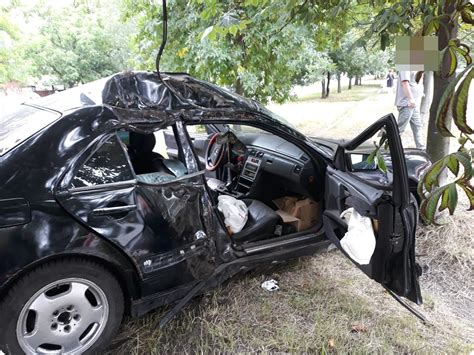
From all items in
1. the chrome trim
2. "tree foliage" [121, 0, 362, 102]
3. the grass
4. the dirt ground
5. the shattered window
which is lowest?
the grass

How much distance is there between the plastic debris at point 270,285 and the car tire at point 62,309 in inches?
45.7

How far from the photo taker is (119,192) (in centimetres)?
210

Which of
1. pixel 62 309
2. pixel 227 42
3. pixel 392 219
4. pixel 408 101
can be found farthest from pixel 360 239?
pixel 408 101

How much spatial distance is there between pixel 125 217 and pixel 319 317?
1.53 m

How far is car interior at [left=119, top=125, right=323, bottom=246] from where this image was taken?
2.95 m

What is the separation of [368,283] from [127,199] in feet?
6.88

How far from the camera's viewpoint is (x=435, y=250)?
11.3ft

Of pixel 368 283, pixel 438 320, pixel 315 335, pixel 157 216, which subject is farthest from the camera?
pixel 368 283

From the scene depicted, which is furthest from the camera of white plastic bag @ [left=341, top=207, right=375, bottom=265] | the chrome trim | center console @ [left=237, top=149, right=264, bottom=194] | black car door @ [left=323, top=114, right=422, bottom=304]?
center console @ [left=237, top=149, right=264, bottom=194]

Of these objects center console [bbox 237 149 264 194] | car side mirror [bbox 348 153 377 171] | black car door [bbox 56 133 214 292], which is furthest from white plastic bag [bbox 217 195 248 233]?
car side mirror [bbox 348 153 377 171]

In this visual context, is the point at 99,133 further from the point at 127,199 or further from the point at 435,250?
the point at 435,250

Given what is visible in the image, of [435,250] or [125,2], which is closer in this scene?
[435,250]

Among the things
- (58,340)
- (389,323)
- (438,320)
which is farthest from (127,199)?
(438,320)

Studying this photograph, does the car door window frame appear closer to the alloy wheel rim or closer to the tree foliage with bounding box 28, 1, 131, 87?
the alloy wheel rim
